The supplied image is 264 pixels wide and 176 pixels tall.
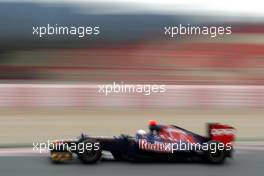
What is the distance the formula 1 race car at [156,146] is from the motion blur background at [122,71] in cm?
378

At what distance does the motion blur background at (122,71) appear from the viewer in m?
12.9

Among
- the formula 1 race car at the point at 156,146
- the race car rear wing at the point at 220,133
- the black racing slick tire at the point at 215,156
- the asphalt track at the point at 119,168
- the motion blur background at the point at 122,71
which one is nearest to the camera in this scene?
the asphalt track at the point at 119,168

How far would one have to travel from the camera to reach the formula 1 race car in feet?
22.3

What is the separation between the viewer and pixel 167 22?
19.6m

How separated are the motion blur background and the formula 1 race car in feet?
Answer: 12.4

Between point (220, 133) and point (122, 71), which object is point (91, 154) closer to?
point (220, 133)

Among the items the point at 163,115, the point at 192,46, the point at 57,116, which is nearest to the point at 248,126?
the point at 163,115

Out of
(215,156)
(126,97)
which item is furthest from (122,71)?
(215,156)

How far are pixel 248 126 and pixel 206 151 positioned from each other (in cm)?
532

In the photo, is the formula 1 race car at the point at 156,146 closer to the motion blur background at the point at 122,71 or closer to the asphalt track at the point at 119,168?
the asphalt track at the point at 119,168

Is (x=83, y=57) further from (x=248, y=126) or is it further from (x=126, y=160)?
(x=126, y=160)

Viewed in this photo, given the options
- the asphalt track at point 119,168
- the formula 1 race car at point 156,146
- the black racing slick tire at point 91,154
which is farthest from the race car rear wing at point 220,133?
the black racing slick tire at point 91,154

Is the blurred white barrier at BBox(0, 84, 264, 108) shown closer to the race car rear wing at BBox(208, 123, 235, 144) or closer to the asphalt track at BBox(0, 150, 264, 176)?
the asphalt track at BBox(0, 150, 264, 176)

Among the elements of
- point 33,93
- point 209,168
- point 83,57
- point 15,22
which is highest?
point 15,22
